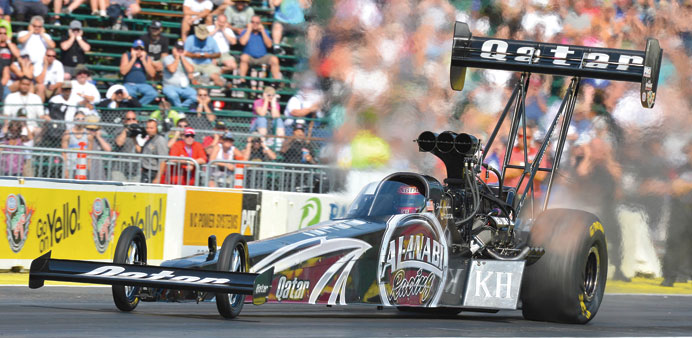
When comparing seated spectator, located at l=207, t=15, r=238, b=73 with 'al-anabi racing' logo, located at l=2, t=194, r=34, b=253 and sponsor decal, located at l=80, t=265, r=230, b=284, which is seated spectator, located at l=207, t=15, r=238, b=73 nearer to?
'al-anabi racing' logo, located at l=2, t=194, r=34, b=253

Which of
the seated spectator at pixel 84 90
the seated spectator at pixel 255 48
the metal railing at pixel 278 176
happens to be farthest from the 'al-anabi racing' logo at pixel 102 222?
the seated spectator at pixel 255 48

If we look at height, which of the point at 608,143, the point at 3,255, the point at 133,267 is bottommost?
the point at 3,255

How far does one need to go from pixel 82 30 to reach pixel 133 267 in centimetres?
1145

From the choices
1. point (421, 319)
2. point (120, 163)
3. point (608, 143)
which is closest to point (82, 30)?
point (120, 163)

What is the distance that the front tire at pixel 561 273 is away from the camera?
29.6 ft

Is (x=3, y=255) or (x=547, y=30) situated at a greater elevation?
(x=547, y=30)

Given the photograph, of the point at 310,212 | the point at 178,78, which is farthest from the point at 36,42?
the point at 310,212

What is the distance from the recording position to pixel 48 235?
498 inches

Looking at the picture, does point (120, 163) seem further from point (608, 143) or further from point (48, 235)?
point (608, 143)

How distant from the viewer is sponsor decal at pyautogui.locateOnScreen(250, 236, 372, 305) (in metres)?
7.38

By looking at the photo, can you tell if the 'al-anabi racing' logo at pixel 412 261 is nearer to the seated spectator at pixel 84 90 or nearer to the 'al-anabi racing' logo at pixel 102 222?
the 'al-anabi racing' logo at pixel 102 222

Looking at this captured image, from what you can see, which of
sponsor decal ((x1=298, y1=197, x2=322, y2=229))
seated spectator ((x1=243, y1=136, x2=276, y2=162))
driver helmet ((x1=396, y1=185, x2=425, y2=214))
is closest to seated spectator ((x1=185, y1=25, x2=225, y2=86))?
seated spectator ((x1=243, y1=136, x2=276, y2=162))

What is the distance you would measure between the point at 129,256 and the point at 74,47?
10.5 meters

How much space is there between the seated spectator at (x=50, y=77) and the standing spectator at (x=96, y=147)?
4.81 ft
